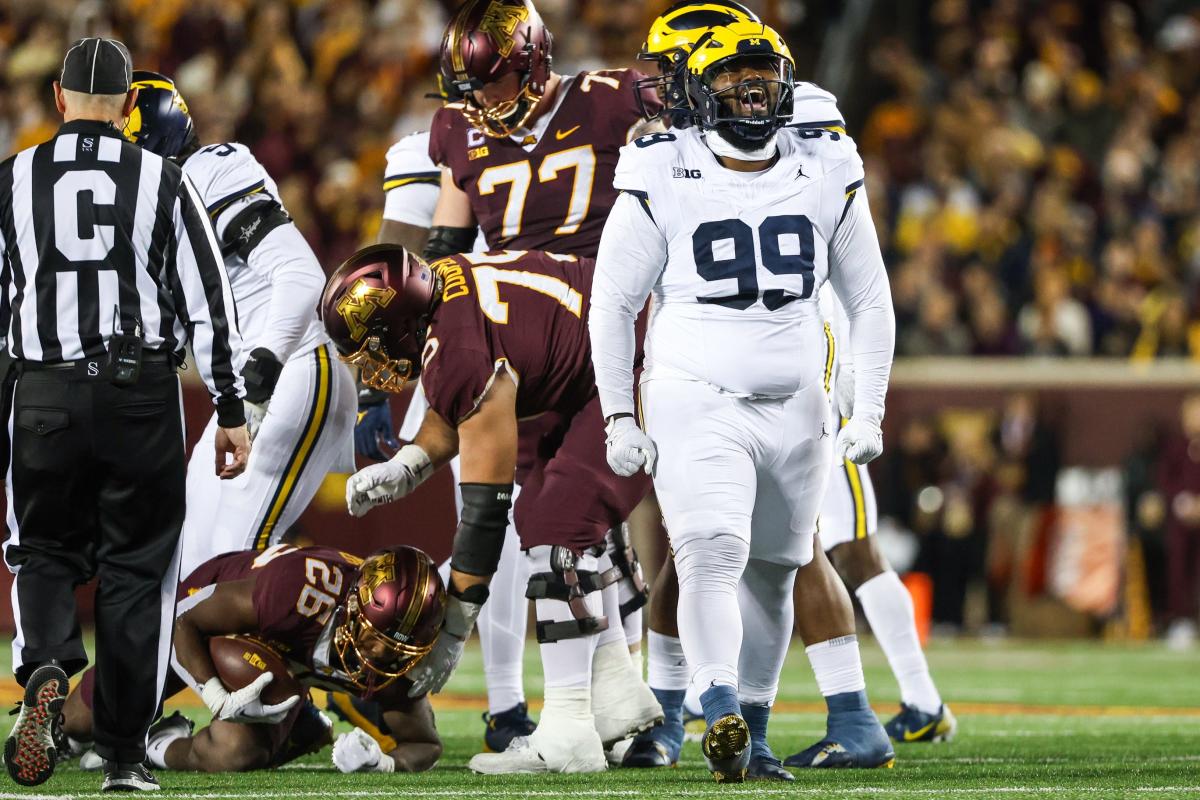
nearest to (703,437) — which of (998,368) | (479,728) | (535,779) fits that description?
(535,779)

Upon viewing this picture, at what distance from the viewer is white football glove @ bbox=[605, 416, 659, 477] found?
4.62 meters

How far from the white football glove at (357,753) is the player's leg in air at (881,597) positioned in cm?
188

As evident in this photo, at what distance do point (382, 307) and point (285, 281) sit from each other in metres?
1.01

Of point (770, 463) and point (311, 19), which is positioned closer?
point (770, 463)

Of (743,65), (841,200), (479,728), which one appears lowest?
(479,728)

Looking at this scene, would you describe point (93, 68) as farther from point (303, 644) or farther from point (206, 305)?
point (303, 644)

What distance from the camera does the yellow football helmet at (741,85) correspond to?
4746 millimetres

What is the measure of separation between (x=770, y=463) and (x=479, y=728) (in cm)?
238

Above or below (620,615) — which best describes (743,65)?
above

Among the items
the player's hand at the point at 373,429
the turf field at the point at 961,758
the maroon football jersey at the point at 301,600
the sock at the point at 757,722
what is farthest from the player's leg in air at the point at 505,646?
the sock at the point at 757,722

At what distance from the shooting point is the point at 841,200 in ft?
15.8

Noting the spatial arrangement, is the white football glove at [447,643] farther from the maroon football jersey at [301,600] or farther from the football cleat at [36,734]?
the football cleat at [36,734]

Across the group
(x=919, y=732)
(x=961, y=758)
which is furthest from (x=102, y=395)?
(x=919, y=732)

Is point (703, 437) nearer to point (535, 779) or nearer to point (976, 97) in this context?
point (535, 779)
